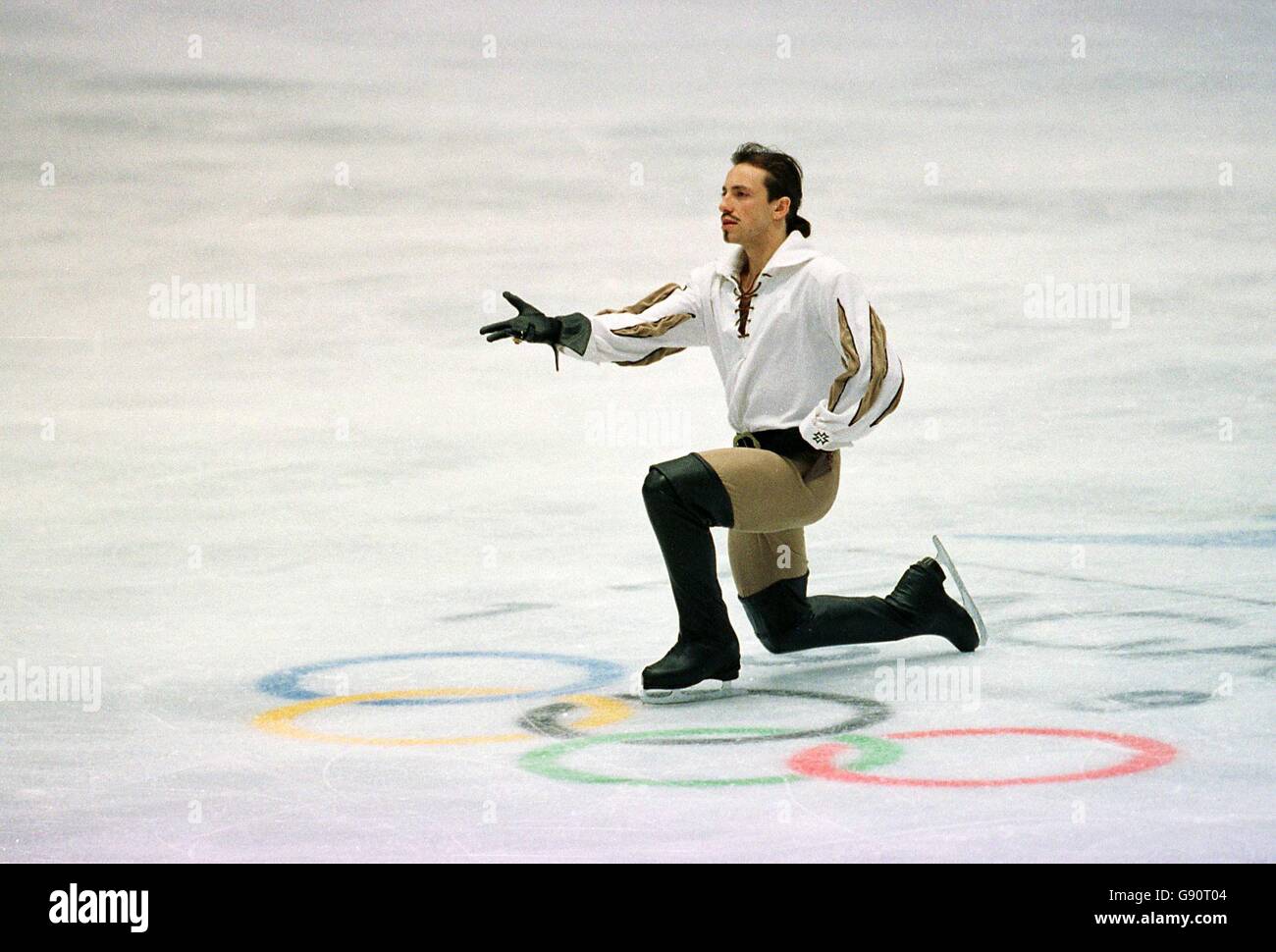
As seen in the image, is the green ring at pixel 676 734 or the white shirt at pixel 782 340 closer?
the green ring at pixel 676 734

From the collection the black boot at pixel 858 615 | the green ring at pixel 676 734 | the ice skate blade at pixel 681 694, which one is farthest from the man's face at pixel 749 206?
the green ring at pixel 676 734

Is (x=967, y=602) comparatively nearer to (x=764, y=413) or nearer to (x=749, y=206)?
(x=764, y=413)

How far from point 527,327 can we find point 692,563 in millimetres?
825

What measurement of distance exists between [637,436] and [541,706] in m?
5.86

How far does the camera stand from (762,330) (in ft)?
15.6

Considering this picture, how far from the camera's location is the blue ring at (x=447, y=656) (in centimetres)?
484

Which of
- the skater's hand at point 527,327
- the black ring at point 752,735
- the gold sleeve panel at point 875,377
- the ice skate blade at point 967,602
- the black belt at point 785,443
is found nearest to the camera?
the black ring at point 752,735

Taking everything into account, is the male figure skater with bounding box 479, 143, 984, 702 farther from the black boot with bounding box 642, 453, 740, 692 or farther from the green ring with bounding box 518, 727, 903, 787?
the green ring with bounding box 518, 727, 903, 787

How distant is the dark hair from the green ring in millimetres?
1405

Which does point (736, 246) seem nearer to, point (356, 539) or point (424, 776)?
point (424, 776)

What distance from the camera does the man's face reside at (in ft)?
15.8

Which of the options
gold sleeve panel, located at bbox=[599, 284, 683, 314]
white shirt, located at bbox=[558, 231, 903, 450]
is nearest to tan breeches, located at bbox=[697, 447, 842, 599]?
white shirt, located at bbox=[558, 231, 903, 450]

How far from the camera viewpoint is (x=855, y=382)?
461 centimetres

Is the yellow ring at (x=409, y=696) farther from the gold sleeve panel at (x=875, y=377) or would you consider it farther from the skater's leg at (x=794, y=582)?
the gold sleeve panel at (x=875, y=377)
